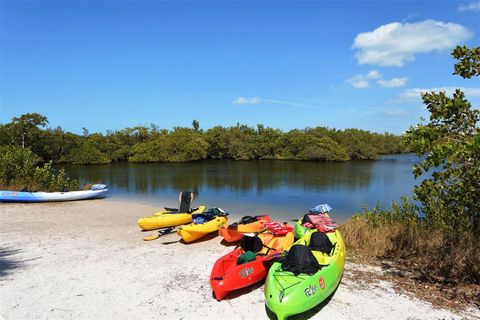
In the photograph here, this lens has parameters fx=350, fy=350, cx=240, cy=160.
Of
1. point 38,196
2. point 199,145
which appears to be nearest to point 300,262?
point 38,196

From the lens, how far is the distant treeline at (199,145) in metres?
52.4

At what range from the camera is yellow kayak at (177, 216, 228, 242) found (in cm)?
880

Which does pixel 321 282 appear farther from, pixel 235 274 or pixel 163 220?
pixel 163 220

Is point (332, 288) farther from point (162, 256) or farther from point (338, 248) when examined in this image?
point (162, 256)

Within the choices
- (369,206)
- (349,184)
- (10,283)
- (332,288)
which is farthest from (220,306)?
(349,184)

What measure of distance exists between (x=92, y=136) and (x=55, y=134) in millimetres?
7735

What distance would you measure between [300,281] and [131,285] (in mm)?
3036

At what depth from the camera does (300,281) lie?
5289mm

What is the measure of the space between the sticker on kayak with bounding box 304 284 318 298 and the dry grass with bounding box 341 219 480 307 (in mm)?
1921

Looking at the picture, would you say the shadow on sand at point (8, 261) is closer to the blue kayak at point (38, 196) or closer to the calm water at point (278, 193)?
the blue kayak at point (38, 196)

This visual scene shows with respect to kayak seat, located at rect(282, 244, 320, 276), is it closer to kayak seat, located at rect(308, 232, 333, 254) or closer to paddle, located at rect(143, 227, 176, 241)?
kayak seat, located at rect(308, 232, 333, 254)

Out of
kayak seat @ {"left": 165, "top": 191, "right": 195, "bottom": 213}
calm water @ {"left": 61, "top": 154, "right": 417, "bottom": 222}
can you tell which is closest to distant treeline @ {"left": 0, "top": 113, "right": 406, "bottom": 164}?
calm water @ {"left": 61, "top": 154, "right": 417, "bottom": 222}

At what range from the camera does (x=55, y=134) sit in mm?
51375

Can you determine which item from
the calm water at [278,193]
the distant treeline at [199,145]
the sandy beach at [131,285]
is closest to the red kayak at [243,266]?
the sandy beach at [131,285]
